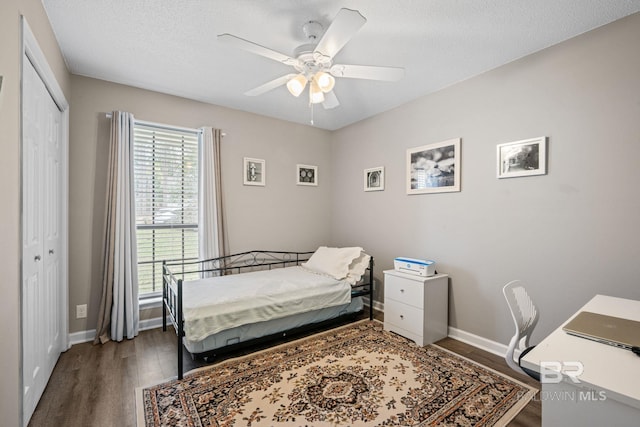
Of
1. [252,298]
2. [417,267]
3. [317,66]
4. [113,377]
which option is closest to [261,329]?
[252,298]

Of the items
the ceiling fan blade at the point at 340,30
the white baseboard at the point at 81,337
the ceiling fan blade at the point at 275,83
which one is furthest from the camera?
the white baseboard at the point at 81,337

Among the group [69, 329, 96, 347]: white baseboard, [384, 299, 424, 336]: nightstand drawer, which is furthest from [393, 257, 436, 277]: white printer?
[69, 329, 96, 347]: white baseboard

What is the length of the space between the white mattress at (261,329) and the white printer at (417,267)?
71 cm

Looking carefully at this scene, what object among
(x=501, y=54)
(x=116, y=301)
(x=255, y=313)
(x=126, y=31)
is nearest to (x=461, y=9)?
(x=501, y=54)

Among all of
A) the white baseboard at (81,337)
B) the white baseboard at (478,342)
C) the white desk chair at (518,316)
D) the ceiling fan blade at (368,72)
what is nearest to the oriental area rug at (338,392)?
the white baseboard at (478,342)

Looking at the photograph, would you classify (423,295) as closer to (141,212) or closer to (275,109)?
(275,109)

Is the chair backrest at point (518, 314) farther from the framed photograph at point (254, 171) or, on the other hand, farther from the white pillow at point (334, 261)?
the framed photograph at point (254, 171)

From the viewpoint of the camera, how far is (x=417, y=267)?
2.89 m

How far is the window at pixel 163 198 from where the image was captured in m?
3.13

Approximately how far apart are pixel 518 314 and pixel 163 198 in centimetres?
338

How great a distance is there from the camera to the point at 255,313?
249 centimetres

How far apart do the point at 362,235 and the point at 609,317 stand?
273cm

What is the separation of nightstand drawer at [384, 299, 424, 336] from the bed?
0.37 m

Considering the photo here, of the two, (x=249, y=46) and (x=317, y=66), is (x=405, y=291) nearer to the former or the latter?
(x=317, y=66)
